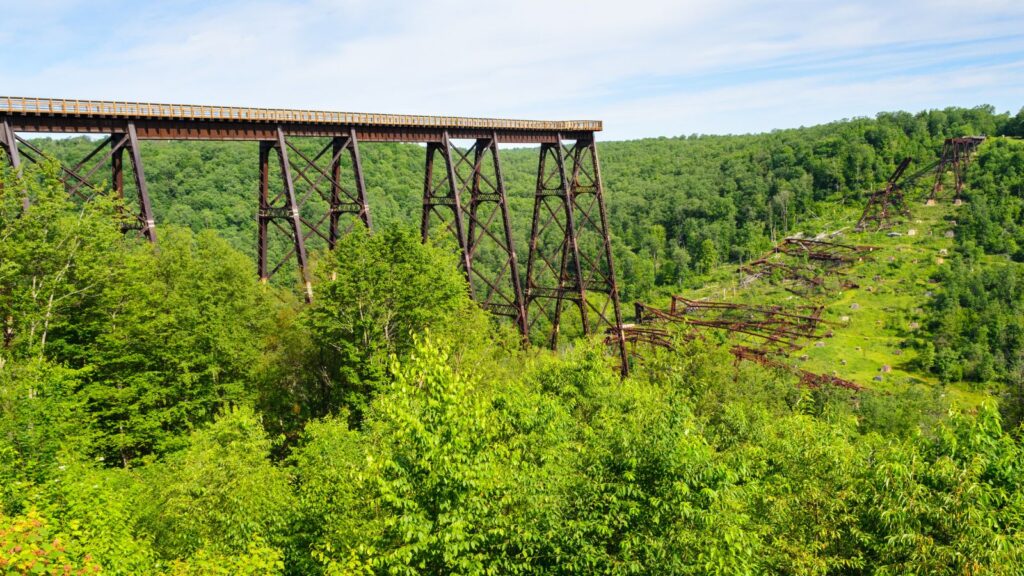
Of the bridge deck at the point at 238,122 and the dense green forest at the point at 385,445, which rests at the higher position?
the bridge deck at the point at 238,122

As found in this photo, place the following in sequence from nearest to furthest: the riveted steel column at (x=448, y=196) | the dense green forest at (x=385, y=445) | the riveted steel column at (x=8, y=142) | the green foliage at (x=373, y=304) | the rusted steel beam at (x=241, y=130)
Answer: the dense green forest at (x=385, y=445)
the riveted steel column at (x=8, y=142)
the rusted steel beam at (x=241, y=130)
the green foliage at (x=373, y=304)
the riveted steel column at (x=448, y=196)

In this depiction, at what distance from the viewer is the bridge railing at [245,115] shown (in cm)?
1566

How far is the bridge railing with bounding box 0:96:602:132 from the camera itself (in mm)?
15664

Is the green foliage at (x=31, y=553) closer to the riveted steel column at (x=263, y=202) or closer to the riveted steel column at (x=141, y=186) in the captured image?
the riveted steel column at (x=141, y=186)

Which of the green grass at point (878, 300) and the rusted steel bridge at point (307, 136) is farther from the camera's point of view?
the green grass at point (878, 300)

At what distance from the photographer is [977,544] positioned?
22.0 feet

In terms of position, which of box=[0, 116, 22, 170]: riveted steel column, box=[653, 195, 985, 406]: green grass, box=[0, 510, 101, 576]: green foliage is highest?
box=[0, 116, 22, 170]: riveted steel column

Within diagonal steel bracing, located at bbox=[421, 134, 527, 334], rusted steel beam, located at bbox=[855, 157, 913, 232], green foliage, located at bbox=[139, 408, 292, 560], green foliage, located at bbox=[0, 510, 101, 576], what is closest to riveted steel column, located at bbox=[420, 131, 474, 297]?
diagonal steel bracing, located at bbox=[421, 134, 527, 334]

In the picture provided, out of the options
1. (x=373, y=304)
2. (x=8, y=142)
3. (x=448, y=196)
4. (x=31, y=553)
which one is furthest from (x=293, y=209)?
(x=31, y=553)

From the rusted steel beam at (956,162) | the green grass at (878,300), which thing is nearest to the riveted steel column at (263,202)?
the green grass at (878,300)

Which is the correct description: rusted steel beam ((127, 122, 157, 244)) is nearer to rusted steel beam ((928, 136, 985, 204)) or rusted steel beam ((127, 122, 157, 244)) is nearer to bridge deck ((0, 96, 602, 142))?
bridge deck ((0, 96, 602, 142))

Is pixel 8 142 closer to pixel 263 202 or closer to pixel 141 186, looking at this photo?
pixel 141 186

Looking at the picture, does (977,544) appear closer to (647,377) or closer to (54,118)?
(54,118)

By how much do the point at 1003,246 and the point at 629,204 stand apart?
63.5 meters
